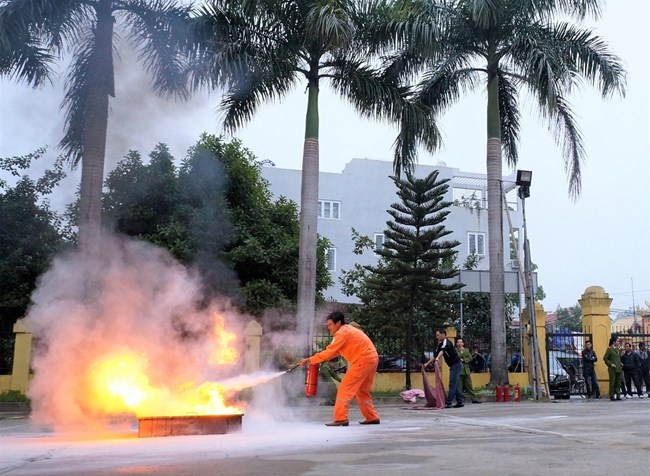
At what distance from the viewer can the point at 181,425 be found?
807 cm

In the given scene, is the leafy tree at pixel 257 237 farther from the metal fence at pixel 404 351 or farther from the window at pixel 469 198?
the window at pixel 469 198

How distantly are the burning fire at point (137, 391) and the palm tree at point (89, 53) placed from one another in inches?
164

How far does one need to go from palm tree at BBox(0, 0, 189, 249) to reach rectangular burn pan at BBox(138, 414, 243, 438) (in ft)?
18.8

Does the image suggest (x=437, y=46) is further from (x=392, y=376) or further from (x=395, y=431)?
(x=395, y=431)

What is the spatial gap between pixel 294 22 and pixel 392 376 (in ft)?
30.1

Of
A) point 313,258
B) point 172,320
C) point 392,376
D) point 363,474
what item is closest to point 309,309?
point 313,258

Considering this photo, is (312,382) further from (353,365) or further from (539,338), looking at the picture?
(539,338)

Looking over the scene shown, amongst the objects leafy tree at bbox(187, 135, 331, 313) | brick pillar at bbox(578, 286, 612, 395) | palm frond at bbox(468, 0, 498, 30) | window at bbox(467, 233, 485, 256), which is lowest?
brick pillar at bbox(578, 286, 612, 395)

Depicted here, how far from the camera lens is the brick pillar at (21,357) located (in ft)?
Answer: 47.7

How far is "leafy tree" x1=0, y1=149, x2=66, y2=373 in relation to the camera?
671 inches

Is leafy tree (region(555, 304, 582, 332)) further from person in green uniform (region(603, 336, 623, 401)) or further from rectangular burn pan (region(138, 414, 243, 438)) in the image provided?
rectangular burn pan (region(138, 414, 243, 438))

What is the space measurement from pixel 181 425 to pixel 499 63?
14.0 m

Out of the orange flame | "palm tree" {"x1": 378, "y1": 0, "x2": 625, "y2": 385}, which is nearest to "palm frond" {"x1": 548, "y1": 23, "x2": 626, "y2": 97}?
"palm tree" {"x1": 378, "y1": 0, "x2": 625, "y2": 385}

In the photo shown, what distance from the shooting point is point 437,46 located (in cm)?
1523
